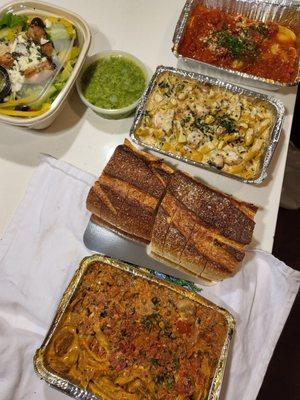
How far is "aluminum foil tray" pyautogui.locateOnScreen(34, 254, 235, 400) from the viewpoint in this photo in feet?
4.28

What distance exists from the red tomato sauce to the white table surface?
0.11 meters

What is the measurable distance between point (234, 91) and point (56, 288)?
1051mm

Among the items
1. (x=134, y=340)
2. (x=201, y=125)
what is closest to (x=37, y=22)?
(x=201, y=125)

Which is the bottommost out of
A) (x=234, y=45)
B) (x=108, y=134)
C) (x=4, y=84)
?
(x=108, y=134)

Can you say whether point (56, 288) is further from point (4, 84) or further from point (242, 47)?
point (242, 47)

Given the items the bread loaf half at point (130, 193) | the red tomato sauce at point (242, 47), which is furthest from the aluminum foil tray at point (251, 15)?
the bread loaf half at point (130, 193)

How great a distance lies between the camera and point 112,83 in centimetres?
177

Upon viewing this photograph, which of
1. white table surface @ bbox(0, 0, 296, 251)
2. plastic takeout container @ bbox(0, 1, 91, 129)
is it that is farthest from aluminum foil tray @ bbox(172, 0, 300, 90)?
plastic takeout container @ bbox(0, 1, 91, 129)

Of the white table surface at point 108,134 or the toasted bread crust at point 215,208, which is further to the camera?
the white table surface at point 108,134

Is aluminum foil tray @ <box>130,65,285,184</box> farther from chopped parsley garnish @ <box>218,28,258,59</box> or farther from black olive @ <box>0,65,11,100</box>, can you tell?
black olive @ <box>0,65,11,100</box>

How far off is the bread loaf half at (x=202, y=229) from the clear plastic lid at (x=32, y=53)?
2.27 ft

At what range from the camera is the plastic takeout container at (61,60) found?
163cm

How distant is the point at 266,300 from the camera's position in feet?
5.01

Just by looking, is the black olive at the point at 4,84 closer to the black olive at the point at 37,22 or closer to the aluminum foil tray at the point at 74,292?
the black olive at the point at 37,22
